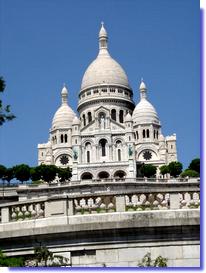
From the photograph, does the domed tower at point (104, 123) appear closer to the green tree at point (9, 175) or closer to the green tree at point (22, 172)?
the green tree at point (22, 172)

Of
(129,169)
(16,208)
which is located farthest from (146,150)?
(16,208)

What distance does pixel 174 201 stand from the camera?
30.3 feet

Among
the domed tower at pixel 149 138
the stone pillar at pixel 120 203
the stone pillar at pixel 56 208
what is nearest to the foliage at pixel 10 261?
the stone pillar at pixel 56 208

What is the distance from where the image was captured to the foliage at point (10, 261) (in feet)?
27.6

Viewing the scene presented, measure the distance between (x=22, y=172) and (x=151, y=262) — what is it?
61.8m

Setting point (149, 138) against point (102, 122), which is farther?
point (149, 138)

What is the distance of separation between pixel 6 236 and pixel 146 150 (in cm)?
9265

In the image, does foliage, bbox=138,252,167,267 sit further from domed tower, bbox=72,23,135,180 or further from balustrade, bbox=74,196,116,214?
domed tower, bbox=72,23,135,180

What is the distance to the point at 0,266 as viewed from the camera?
26.6 ft

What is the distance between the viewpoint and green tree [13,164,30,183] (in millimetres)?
68812

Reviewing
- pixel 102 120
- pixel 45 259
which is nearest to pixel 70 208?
pixel 45 259

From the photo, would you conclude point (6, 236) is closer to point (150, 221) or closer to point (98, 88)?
point (150, 221)

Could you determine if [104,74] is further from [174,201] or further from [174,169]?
[174,201]

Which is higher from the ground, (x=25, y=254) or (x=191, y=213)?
(x=191, y=213)
